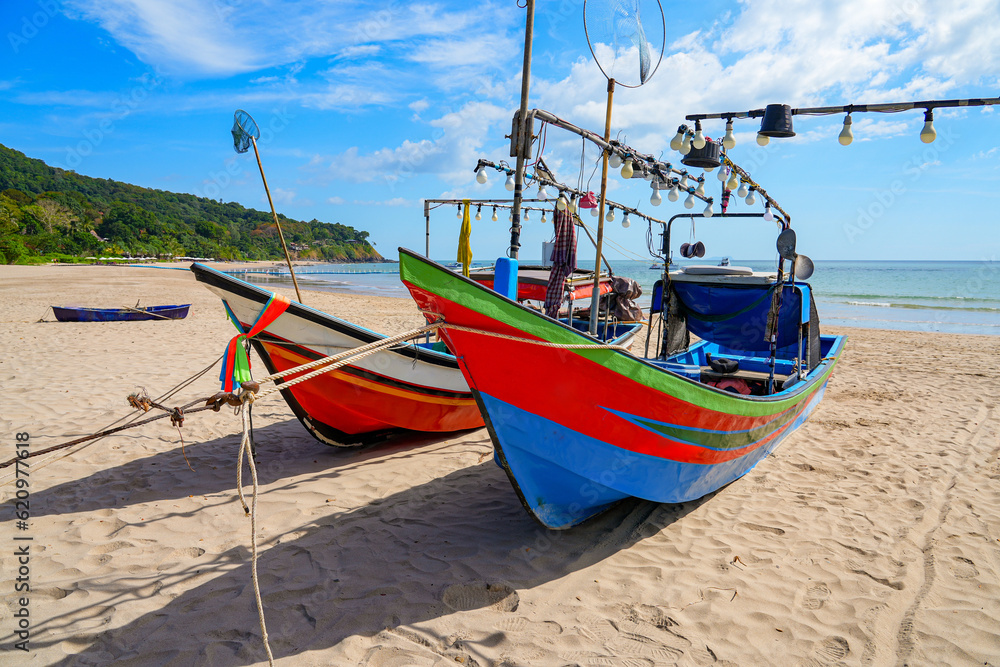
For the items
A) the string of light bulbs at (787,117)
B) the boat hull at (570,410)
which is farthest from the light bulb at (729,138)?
the boat hull at (570,410)

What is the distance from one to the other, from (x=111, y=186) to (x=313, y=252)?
4190 centimetres

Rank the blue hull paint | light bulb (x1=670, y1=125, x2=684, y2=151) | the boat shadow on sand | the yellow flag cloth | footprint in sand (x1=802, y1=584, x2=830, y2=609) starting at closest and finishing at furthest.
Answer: the boat shadow on sand
footprint in sand (x1=802, y1=584, x2=830, y2=609)
the blue hull paint
light bulb (x1=670, y1=125, x2=684, y2=151)
the yellow flag cloth

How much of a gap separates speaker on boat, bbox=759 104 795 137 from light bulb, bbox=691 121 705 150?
844 millimetres

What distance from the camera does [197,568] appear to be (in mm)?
3248

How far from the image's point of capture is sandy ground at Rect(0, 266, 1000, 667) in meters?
2.66

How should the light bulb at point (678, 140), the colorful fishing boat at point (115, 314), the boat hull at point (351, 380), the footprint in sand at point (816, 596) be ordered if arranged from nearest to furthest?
the footprint in sand at point (816, 596), the boat hull at point (351, 380), the light bulb at point (678, 140), the colorful fishing boat at point (115, 314)

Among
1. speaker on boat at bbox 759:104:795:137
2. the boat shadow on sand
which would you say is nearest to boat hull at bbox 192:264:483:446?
the boat shadow on sand

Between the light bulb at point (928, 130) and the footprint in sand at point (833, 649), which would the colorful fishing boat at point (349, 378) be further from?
the light bulb at point (928, 130)

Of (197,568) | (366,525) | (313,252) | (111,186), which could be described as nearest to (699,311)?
(366,525)

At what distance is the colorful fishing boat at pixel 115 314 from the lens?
40.0 ft

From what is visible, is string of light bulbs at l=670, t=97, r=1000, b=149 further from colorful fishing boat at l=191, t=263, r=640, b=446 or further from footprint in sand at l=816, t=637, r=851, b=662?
footprint in sand at l=816, t=637, r=851, b=662

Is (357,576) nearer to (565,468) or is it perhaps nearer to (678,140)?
(565,468)

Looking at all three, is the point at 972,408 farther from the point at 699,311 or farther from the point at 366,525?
the point at 366,525

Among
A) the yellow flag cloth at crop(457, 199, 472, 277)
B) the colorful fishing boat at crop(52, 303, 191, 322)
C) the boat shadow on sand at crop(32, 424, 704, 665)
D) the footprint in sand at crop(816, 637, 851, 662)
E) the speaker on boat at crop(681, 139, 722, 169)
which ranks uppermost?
the speaker on boat at crop(681, 139, 722, 169)
